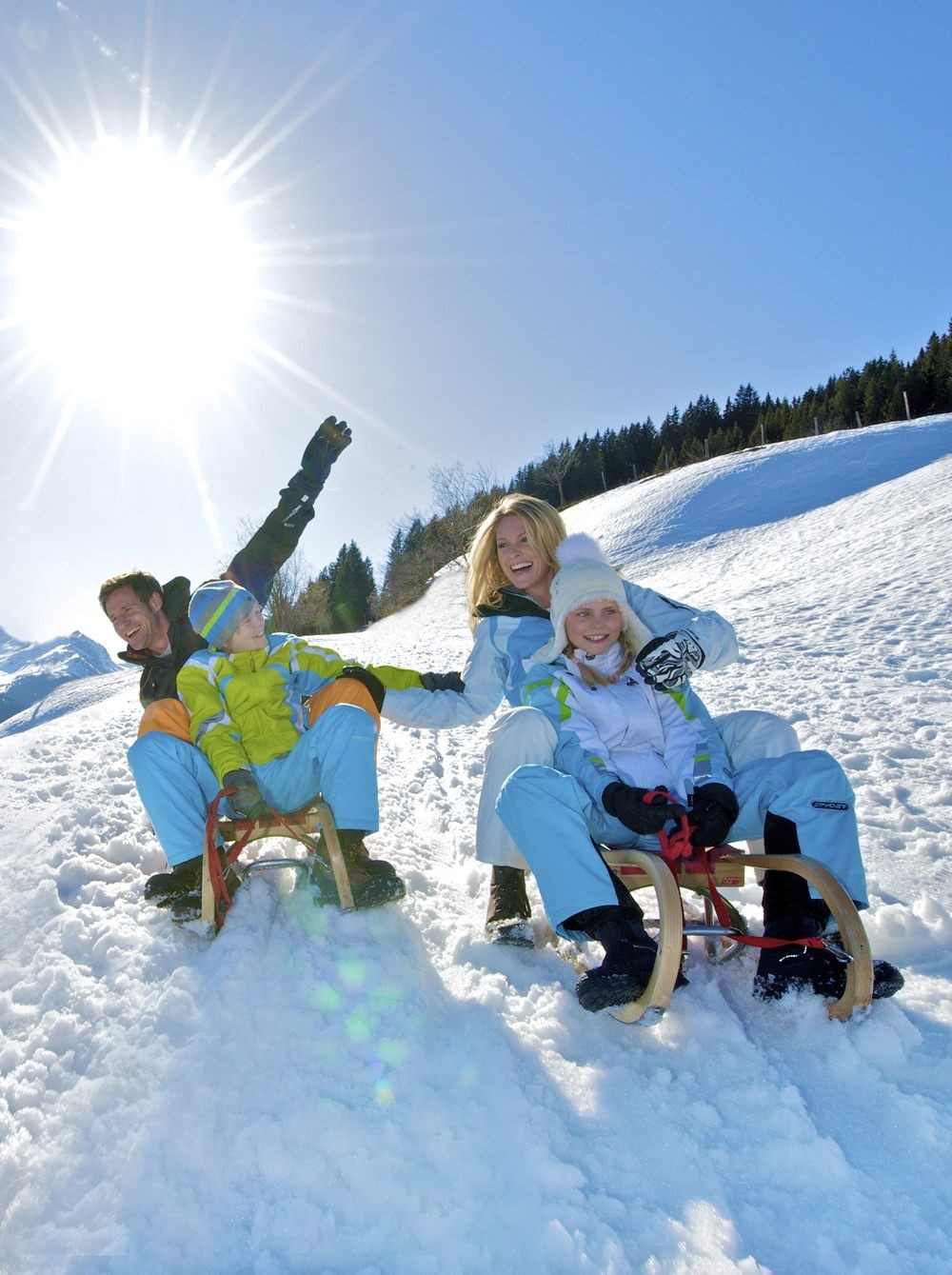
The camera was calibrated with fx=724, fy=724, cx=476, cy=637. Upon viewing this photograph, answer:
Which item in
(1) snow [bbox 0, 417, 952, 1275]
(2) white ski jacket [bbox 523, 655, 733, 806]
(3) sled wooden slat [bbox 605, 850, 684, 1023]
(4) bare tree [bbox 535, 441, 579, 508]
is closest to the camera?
(1) snow [bbox 0, 417, 952, 1275]

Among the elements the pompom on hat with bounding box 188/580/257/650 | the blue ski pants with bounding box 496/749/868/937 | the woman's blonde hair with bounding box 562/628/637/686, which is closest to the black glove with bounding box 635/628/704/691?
the woman's blonde hair with bounding box 562/628/637/686

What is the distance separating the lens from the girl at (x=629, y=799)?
72.8 inches

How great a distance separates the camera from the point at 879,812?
10.6ft

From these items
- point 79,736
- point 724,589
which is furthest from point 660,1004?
point 724,589

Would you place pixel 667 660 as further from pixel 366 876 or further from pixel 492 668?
pixel 366 876

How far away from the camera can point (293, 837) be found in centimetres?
254

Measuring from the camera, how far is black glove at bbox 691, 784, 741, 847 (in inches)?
Result: 79.6

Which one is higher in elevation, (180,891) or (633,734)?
(633,734)

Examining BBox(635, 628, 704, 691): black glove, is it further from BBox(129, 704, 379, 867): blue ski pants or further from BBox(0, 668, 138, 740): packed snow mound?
BBox(0, 668, 138, 740): packed snow mound

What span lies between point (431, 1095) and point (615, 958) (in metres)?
0.53

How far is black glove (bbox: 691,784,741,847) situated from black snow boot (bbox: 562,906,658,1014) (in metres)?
0.30

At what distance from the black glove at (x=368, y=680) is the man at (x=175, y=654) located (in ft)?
2.10

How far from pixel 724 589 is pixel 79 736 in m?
10.5

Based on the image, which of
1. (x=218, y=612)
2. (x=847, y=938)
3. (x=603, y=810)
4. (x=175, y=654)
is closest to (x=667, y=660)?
(x=603, y=810)
